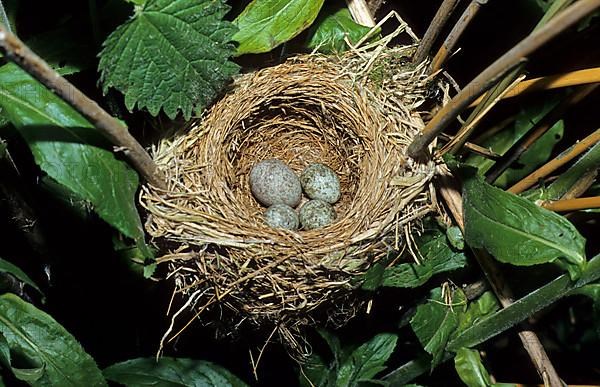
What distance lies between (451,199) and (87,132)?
1.74 feet

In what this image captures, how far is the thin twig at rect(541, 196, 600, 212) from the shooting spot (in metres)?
1.00

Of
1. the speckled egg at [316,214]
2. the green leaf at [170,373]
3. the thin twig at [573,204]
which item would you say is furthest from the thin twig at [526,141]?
the green leaf at [170,373]

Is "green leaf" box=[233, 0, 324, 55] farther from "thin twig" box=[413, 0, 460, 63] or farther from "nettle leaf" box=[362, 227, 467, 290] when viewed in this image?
"nettle leaf" box=[362, 227, 467, 290]

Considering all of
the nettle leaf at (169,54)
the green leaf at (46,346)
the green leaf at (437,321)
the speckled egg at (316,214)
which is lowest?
the green leaf at (437,321)

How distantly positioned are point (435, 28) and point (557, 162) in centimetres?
27

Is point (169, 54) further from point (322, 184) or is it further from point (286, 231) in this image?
point (322, 184)

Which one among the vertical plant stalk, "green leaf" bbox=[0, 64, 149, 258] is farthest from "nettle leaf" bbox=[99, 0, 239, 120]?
the vertical plant stalk

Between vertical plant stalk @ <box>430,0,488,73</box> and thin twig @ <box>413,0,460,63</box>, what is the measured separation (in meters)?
0.02

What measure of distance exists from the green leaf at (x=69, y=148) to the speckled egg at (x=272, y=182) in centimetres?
47

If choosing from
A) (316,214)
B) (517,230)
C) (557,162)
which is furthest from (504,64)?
(316,214)

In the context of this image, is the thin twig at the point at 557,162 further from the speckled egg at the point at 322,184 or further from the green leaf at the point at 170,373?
the green leaf at the point at 170,373

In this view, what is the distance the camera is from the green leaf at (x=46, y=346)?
0.93m

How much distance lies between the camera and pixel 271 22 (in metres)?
1.05

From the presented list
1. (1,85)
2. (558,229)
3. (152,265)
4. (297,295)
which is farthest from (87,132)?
(558,229)
